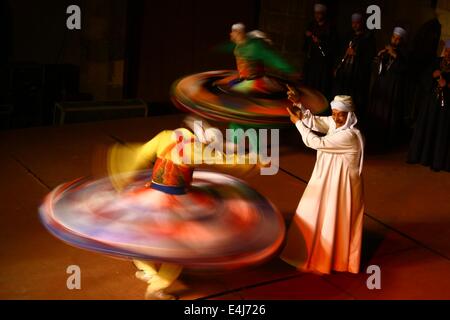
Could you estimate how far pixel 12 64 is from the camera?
29.3 feet

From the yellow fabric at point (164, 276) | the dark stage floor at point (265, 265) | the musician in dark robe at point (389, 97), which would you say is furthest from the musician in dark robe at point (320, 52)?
the yellow fabric at point (164, 276)

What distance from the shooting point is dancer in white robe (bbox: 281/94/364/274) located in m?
4.93

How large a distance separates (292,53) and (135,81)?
8.60 feet

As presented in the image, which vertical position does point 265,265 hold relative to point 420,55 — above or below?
below

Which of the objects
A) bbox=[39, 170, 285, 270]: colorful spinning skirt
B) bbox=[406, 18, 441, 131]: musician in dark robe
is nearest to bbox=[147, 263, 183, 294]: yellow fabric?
bbox=[39, 170, 285, 270]: colorful spinning skirt

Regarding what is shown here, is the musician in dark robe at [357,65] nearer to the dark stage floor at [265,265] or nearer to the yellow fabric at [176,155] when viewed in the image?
the dark stage floor at [265,265]

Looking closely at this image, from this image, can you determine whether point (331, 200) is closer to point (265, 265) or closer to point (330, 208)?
point (330, 208)

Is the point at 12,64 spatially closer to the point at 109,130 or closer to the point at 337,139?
the point at 109,130

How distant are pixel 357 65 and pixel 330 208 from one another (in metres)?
4.49

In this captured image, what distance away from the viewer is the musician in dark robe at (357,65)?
29.6 ft

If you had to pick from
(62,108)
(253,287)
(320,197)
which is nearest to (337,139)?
(320,197)

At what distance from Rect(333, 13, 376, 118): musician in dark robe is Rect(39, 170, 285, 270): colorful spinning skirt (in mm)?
4566

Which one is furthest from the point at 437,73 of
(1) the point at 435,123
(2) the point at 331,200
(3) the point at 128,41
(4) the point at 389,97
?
(3) the point at 128,41

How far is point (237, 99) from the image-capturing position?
7012 mm
